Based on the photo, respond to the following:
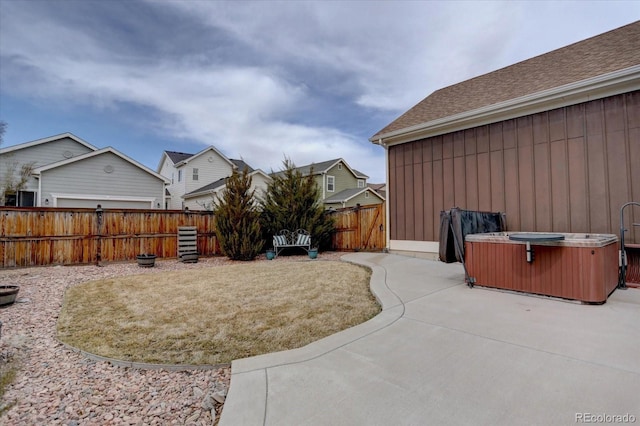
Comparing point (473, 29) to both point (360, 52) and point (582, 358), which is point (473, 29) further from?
point (582, 358)

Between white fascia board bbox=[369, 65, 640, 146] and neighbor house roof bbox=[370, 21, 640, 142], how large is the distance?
24mm

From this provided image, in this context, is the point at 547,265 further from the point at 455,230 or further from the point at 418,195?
the point at 418,195

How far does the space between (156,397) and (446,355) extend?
7.14 ft

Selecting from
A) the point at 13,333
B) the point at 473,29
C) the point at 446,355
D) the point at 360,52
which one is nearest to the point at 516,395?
the point at 446,355

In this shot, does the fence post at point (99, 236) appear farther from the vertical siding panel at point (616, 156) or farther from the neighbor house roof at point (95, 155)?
the vertical siding panel at point (616, 156)

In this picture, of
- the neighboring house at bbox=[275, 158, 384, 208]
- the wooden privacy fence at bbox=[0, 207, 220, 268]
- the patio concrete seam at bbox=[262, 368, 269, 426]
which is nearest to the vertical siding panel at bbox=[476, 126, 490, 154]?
the patio concrete seam at bbox=[262, 368, 269, 426]

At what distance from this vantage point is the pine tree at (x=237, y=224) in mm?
8531

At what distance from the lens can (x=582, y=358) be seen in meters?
2.24

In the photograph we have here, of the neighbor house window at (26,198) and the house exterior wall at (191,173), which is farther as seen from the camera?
the house exterior wall at (191,173)

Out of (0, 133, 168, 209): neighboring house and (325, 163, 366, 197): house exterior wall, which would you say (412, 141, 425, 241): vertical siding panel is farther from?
(325, 163, 366, 197): house exterior wall

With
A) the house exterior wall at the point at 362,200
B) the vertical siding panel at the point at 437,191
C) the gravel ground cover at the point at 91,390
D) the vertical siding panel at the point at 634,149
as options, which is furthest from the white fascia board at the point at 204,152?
the vertical siding panel at the point at 634,149

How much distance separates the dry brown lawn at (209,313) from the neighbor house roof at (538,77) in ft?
14.6

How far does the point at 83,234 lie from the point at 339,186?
54.3 ft

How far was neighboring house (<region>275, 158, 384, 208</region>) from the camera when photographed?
→ 20000 mm
